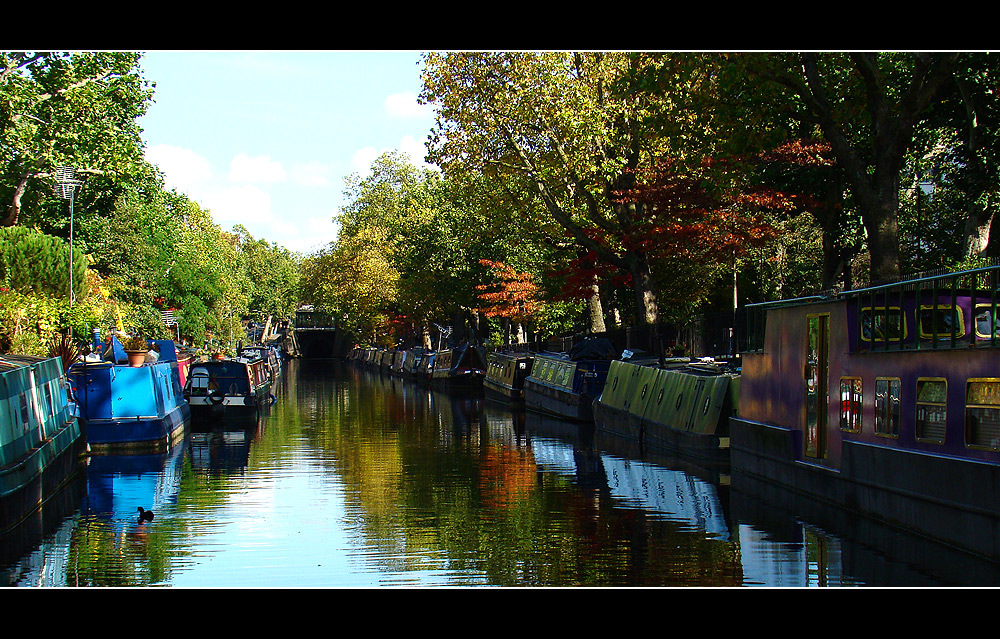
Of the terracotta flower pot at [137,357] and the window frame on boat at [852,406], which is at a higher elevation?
the terracotta flower pot at [137,357]

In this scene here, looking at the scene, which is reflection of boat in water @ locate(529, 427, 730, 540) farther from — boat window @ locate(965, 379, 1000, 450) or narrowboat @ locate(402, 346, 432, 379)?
narrowboat @ locate(402, 346, 432, 379)

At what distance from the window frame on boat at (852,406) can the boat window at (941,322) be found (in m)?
1.58

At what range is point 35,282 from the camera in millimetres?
38750

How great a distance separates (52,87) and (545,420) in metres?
20.6

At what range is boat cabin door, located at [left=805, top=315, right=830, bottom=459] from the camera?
18531 millimetres

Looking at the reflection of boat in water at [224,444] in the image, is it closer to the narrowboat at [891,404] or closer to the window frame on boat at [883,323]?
the narrowboat at [891,404]

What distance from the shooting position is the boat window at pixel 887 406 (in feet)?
52.5

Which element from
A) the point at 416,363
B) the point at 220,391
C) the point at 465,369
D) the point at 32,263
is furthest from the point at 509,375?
the point at 416,363

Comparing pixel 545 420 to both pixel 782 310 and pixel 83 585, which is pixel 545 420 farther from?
pixel 83 585

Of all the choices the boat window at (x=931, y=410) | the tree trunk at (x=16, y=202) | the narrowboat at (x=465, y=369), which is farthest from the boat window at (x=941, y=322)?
the narrowboat at (x=465, y=369)

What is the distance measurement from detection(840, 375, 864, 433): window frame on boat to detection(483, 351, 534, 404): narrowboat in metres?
30.7

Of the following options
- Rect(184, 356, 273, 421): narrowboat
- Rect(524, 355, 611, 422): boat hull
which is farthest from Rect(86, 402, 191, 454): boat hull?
Rect(524, 355, 611, 422): boat hull

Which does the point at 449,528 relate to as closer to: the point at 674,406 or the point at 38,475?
the point at 38,475

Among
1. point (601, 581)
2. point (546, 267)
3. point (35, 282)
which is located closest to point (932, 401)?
point (601, 581)
